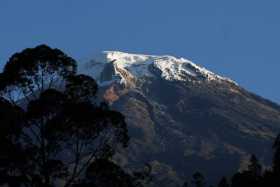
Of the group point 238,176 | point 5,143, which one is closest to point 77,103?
point 5,143

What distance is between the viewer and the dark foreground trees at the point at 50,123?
72000mm

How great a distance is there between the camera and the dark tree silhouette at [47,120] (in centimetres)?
7194

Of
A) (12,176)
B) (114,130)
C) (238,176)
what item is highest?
(238,176)

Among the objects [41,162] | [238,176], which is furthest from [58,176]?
[238,176]

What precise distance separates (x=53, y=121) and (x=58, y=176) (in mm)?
4318

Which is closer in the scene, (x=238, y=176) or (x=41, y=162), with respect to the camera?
(x=41, y=162)

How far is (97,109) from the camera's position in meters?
73.4

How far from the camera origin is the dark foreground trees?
72.0 m

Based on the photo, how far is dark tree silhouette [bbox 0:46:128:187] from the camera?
71.9 m

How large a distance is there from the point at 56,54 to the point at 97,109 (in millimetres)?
5089

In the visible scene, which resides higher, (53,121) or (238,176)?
(238,176)

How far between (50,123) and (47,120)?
0.66m

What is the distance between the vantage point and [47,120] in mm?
72625

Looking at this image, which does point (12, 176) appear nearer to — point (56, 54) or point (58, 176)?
point (58, 176)
